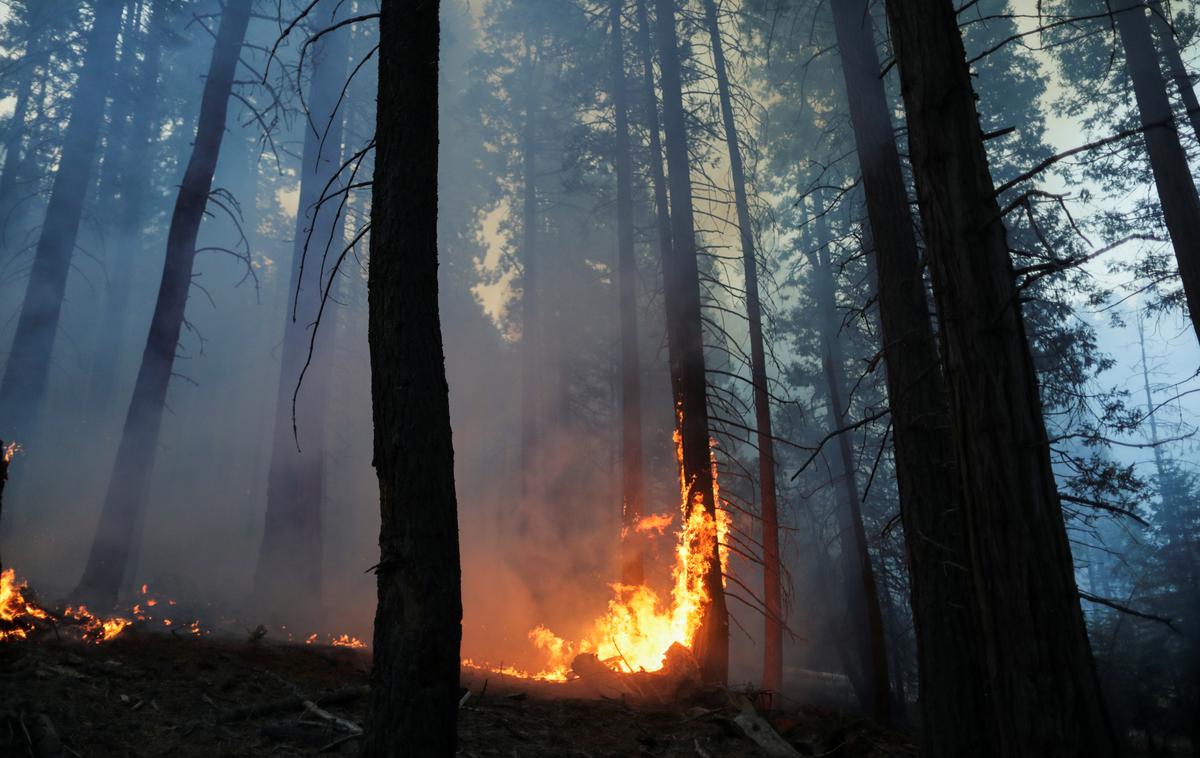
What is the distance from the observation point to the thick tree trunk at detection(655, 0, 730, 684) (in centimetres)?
970

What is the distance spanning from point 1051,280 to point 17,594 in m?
18.9

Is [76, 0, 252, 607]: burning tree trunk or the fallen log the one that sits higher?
[76, 0, 252, 607]: burning tree trunk

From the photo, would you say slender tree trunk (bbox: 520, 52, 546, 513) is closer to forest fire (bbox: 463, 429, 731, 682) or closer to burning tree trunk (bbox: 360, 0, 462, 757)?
forest fire (bbox: 463, 429, 731, 682)

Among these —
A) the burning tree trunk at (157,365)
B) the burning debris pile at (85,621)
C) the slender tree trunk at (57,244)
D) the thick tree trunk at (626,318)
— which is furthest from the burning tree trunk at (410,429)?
the slender tree trunk at (57,244)

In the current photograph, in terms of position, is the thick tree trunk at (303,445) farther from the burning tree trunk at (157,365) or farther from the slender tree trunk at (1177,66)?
the slender tree trunk at (1177,66)

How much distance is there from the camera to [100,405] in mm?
24719

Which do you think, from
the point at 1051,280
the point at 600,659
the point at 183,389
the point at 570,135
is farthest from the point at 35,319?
the point at 1051,280

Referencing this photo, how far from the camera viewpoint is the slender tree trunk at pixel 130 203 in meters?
20.0

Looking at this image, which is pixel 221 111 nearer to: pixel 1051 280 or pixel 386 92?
pixel 386 92

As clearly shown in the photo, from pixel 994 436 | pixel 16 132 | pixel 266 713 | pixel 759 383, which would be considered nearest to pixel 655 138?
pixel 759 383

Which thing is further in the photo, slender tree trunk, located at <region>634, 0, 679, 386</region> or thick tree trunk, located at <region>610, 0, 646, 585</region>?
thick tree trunk, located at <region>610, 0, 646, 585</region>

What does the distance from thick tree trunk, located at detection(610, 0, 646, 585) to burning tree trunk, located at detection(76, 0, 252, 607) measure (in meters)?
7.63

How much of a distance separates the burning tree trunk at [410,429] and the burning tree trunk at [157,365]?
23.9 ft

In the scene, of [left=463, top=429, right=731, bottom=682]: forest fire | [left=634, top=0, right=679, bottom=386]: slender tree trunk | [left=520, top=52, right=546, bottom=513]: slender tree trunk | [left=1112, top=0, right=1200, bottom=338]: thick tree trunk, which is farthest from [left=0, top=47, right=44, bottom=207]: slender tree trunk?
[left=1112, top=0, right=1200, bottom=338]: thick tree trunk
